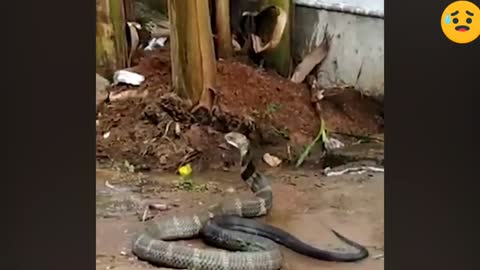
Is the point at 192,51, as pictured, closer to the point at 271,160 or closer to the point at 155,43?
the point at 155,43

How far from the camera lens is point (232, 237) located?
157 centimetres

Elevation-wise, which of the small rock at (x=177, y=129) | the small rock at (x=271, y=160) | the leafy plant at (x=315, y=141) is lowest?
the small rock at (x=271, y=160)

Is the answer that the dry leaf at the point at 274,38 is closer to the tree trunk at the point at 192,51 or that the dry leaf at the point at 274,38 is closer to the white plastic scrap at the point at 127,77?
the tree trunk at the point at 192,51

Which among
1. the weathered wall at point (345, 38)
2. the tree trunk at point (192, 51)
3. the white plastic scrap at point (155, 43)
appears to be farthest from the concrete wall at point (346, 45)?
the white plastic scrap at point (155, 43)

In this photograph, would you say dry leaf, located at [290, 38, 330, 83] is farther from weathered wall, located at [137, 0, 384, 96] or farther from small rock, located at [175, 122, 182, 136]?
small rock, located at [175, 122, 182, 136]
